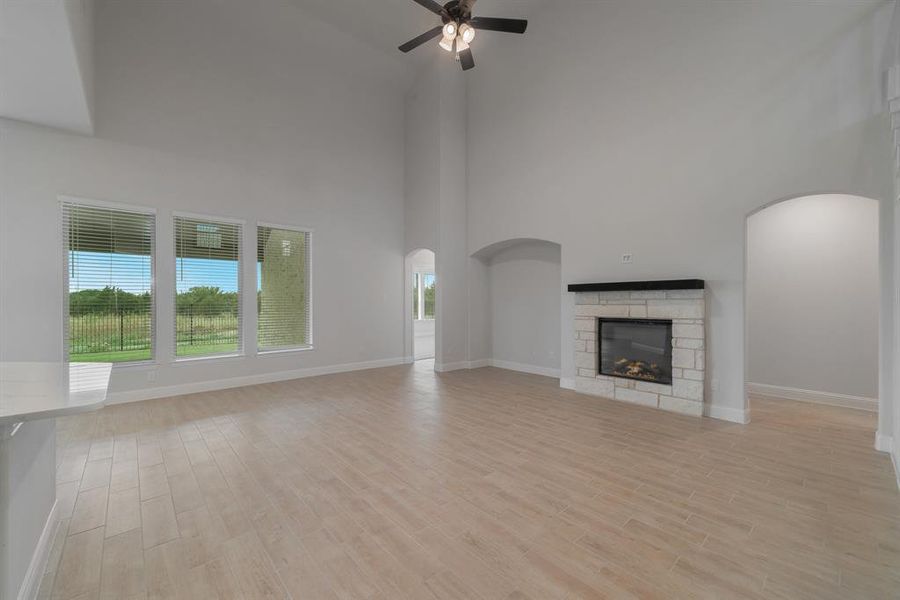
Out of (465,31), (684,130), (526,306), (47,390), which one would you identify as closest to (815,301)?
(684,130)

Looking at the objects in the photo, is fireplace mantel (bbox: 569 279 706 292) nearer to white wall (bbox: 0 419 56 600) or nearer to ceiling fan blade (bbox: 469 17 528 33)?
ceiling fan blade (bbox: 469 17 528 33)

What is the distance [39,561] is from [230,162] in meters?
5.26

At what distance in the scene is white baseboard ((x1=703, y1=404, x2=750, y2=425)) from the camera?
3.89m

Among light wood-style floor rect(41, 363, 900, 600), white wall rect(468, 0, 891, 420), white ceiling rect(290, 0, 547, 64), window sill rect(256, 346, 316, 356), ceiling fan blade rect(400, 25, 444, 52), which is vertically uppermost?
white ceiling rect(290, 0, 547, 64)

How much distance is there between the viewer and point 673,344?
14.2 ft

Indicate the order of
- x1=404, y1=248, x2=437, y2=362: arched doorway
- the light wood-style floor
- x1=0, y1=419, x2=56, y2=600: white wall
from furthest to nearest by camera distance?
x1=404, y1=248, x2=437, y2=362: arched doorway → the light wood-style floor → x1=0, y1=419, x2=56, y2=600: white wall

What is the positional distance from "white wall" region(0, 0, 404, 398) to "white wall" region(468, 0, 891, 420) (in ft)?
8.53

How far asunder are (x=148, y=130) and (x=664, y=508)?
692cm

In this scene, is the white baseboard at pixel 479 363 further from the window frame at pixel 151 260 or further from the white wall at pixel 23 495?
the white wall at pixel 23 495

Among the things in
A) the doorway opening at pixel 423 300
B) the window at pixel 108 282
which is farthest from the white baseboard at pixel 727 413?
the window at pixel 108 282

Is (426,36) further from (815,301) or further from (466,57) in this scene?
(815,301)

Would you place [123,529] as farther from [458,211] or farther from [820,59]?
[820,59]

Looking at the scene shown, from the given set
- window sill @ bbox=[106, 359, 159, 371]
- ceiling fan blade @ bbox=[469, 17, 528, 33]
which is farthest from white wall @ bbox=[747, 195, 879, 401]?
window sill @ bbox=[106, 359, 159, 371]

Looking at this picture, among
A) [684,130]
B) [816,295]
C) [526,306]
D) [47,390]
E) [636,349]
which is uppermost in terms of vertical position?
[684,130]
